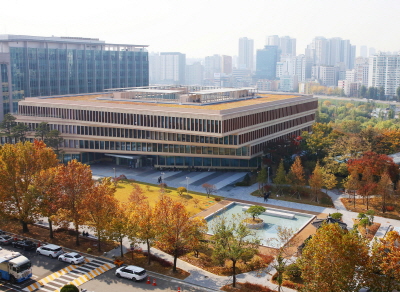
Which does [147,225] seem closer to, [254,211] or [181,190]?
[254,211]

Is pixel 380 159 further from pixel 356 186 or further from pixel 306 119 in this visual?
pixel 306 119

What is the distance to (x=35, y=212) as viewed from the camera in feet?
128

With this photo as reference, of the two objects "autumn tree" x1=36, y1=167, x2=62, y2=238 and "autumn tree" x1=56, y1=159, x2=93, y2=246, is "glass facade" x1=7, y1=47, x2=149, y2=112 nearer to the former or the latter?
"autumn tree" x1=36, y1=167, x2=62, y2=238

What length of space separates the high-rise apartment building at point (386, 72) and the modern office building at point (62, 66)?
112165 millimetres

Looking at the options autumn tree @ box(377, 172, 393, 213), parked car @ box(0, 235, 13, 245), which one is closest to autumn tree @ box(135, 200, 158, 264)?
parked car @ box(0, 235, 13, 245)

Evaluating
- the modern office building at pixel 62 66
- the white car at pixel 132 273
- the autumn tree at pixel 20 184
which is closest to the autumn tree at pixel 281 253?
the white car at pixel 132 273

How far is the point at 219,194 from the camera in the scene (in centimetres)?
5272

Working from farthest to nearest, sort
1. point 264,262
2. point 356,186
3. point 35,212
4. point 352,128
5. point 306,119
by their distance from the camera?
point 352,128 → point 306,119 → point 356,186 → point 35,212 → point 264,262

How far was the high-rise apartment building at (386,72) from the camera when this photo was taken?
180m

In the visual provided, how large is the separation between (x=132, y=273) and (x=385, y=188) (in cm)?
2776

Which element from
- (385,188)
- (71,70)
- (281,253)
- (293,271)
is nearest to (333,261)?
(281,253)

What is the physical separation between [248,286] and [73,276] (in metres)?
12.6

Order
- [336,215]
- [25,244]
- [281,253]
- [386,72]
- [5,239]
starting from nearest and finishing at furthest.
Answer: [281,253] → [25,244] → [5,239] → [336,215] → [386,72]

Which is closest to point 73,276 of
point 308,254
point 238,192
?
point 308,254
